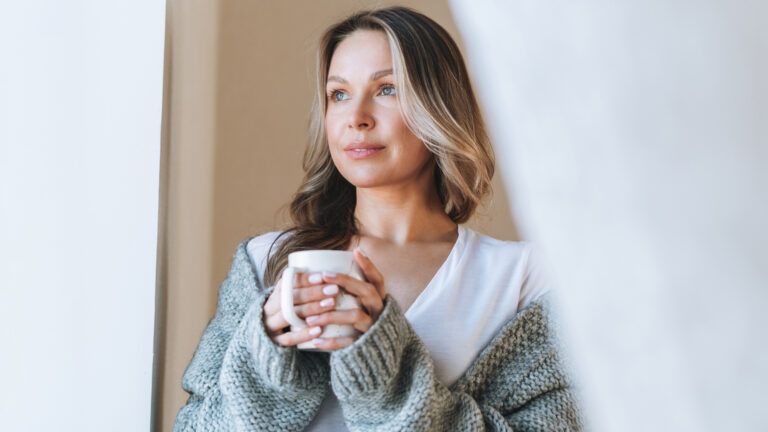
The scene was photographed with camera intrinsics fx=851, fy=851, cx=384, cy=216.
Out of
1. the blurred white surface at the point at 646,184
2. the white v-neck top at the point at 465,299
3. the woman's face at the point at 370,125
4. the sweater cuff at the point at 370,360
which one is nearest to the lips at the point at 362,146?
the woman's face at the point at 370,125

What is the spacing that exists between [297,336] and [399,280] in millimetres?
269

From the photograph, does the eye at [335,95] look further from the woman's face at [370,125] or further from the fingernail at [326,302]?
the fingernail at [326,302]

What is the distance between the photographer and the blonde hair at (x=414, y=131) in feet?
3.32

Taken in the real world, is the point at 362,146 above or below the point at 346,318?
above

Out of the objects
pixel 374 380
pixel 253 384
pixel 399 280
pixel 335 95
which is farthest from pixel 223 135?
pixel 374 380

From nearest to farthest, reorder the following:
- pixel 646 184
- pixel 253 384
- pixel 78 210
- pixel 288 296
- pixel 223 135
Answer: pixel 646 184 < pixel 288 296 < pixel 253 384 < pixel 78 210 < pixel 223 135

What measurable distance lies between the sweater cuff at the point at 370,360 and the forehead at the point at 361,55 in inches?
13.5

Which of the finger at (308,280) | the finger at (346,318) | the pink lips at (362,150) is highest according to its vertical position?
the pink lips at (362,150)

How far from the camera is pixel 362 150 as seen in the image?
1.01 metres

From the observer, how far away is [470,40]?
0.12 m

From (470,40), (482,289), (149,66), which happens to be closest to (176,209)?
(149,66)

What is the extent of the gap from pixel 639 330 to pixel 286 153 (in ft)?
4.87

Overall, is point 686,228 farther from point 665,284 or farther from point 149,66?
point 149,66

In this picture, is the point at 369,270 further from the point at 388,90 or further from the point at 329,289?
the point at 388,90
